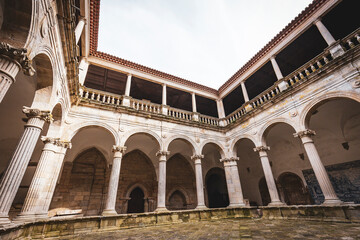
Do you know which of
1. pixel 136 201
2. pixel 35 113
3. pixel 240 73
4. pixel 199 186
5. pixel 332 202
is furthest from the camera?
pixel 240 73

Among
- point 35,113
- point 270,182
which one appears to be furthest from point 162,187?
point 35,113

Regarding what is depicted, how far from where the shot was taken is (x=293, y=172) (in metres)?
10.1

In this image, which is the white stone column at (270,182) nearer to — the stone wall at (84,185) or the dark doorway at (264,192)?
the dark doorway at (264,192)

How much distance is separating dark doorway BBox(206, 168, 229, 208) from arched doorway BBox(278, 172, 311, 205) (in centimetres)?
407

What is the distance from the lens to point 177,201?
36.9 ft

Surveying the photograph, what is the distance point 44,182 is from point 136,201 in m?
5.78

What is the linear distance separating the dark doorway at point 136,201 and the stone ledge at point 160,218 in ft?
12.4

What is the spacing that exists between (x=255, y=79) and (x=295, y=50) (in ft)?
8.47

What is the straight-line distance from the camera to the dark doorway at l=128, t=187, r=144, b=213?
9.70 m

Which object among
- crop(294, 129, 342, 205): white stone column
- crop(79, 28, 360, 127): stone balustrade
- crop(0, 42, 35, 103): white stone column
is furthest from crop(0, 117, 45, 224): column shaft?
crop(294, 129, 342, 205): white stone column

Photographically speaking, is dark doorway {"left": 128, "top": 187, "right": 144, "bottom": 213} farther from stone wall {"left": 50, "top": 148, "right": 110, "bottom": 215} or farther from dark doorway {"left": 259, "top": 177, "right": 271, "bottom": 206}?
dark doorway {"left": 259, "top": 177, "right": 271, "bottom": 206}

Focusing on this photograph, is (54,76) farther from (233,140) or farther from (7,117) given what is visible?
(233,140)

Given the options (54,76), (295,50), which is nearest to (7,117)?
(54,76)

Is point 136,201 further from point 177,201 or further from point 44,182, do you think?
point 44,182
